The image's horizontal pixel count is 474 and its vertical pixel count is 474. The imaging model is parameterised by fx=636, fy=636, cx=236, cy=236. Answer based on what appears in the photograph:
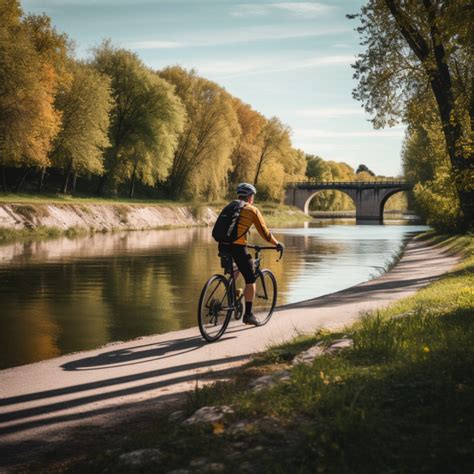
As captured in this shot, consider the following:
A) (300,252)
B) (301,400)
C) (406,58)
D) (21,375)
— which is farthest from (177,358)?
(300,252)

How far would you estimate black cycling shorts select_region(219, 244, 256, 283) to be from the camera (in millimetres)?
8781

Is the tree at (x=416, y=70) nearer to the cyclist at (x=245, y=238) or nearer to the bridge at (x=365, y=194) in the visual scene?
the cyclist at (x=245, y=238)

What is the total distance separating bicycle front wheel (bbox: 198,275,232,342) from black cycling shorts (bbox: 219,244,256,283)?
1.05 feet

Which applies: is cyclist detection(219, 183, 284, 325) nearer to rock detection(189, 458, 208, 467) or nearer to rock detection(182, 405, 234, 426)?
rock detection(182, 405, 234, 426)

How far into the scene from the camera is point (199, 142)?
60625 mm

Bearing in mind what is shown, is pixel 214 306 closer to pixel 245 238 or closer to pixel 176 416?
pixel 245 238

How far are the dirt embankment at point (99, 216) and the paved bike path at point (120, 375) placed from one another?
86.2 feet

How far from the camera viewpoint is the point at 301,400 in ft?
14.9

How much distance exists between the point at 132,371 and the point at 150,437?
8.39 ft

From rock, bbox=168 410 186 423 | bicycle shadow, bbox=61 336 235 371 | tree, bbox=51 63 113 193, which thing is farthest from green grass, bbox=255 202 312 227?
rock, bbox=168 410 186 423

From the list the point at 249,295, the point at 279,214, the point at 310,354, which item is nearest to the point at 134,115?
the point at 279,214

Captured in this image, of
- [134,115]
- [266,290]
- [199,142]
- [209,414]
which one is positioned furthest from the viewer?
[199,142]

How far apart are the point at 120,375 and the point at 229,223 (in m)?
2.69

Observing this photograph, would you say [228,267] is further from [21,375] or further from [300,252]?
[300,252]
